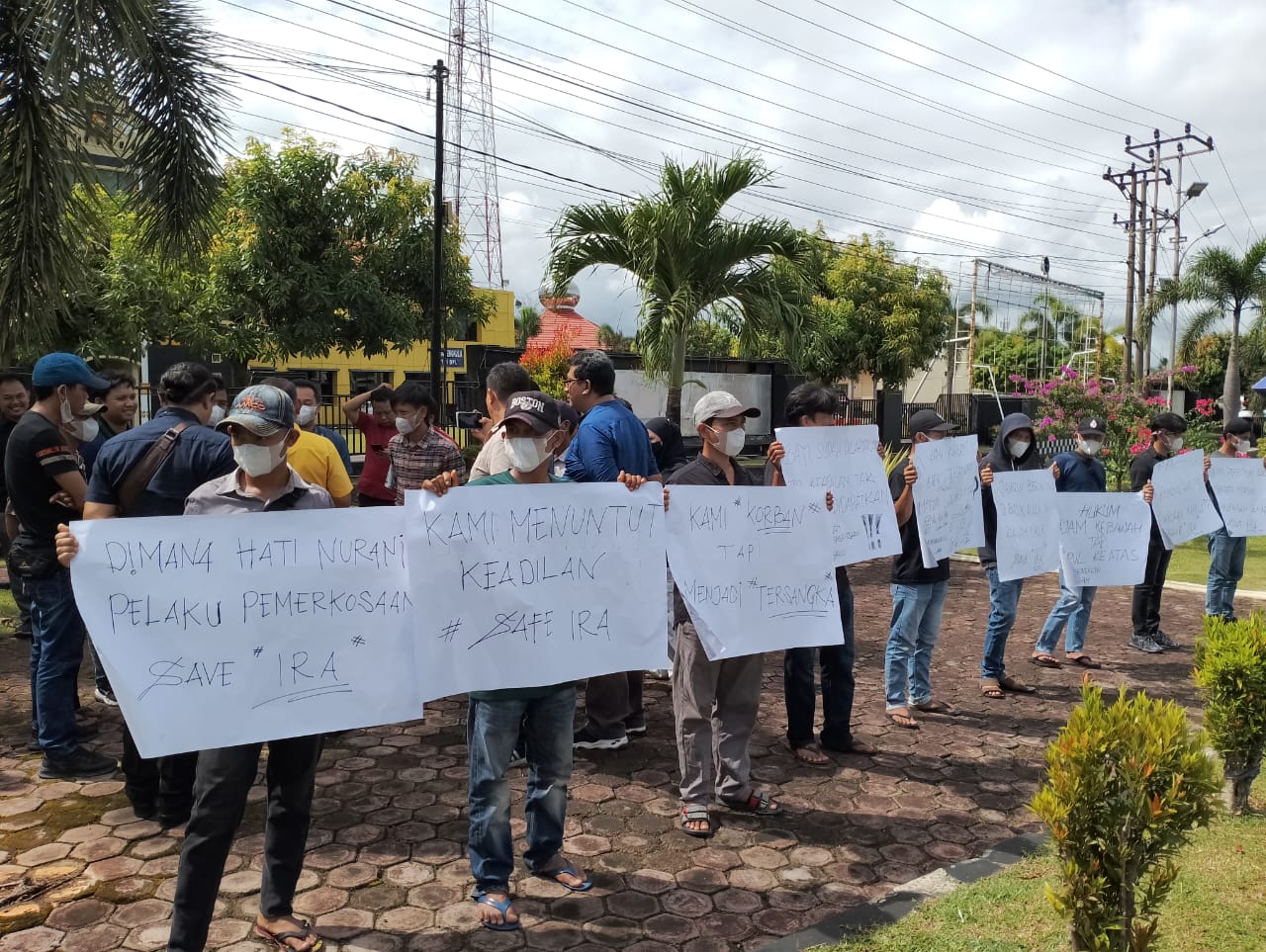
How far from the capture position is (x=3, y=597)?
869 cm

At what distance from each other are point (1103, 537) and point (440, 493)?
5.61 meters

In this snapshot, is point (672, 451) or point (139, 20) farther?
point (139, 20)

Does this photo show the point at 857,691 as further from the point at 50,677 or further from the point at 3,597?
the point at 3,597

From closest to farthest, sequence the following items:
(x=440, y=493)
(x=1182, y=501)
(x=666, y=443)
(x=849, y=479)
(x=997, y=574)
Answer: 1. (x=440, y=493)
2. (x=849, y=479)
3. (x=666, y=443)
4. (x=997, y=574)
5. (x=1182, y=501)

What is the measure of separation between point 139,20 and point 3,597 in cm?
515

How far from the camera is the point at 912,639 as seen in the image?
5.73 metres

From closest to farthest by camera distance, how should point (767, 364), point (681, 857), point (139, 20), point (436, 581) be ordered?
point (436, 581), point (681, 857), point (139, 20), point (767, 364)

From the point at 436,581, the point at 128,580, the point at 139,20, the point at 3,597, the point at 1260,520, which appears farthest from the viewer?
the point at 3,597

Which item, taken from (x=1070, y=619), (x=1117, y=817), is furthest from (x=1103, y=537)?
(x=1117, y=817)

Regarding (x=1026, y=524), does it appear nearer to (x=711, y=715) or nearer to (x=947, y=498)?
(x=947, y=498)

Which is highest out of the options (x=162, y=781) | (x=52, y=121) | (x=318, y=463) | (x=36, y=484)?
(x=52, y=121)

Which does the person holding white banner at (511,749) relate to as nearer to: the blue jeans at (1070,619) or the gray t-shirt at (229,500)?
the gray t-shirt at (229,500)

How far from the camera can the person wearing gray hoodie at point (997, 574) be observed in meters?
6.43

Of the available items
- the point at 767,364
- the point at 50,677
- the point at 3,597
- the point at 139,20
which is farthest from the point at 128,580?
A: the point at 767,364
